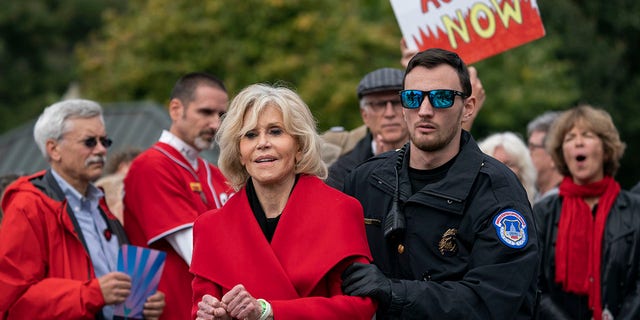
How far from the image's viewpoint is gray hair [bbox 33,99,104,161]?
6426 mm

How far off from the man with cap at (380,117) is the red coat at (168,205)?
36.4 inches

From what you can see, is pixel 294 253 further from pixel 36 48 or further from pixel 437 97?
pixel 36 48

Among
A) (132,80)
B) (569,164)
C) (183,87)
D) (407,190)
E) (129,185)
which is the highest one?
(132,80)

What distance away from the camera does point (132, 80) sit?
24000 mm

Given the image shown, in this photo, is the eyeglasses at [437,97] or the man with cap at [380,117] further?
the man with cap at [380,117]

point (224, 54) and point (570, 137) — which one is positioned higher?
point (224, 54)

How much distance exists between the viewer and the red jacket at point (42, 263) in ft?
19.4

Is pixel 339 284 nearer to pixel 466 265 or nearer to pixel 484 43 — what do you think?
pixel 466 265

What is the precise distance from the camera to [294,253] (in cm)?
454

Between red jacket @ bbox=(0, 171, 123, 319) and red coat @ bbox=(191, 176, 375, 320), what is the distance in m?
1.58

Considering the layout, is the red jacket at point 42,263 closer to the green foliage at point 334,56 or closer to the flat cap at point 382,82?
the flat cap at point 382,82

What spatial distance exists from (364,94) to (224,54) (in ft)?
53.1

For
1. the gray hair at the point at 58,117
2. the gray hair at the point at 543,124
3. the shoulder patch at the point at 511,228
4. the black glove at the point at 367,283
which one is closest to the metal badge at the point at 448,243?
the shoulder patch at the point at 511,228

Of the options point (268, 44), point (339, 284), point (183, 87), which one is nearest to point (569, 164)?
point (183, 87)
